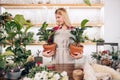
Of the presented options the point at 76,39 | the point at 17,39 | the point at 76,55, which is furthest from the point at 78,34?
the point at 17,39

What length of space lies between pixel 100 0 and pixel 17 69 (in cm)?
392

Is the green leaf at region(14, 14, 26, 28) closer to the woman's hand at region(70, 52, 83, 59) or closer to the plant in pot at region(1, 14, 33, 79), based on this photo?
the plant in pot at region(1, 14, 33, 79)

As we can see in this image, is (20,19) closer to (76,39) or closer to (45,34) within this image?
(45,34)

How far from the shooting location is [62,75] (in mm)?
1544

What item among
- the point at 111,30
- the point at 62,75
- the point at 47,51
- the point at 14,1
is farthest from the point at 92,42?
the point at 62,75

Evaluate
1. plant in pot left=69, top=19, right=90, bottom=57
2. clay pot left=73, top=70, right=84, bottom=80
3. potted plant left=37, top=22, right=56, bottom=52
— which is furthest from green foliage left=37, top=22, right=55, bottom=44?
clay pot left=73, top=70, right=84, bottom=80

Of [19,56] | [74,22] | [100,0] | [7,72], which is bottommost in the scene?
[7,72]

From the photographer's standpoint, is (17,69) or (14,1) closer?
(17,69)

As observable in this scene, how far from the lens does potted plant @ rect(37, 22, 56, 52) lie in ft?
6.29


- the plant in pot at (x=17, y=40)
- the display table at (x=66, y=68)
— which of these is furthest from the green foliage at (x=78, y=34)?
the plant in pot at (x=17, y=40)

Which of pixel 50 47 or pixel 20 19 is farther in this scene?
pixel 50 47

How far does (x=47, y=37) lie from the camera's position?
1953 millimetres

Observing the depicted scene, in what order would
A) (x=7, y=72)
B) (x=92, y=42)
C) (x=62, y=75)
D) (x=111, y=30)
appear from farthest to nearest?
1. (x=111, y=30)
2. (x=92, y=42)
3. (x=7, y=72)
4. (x=62, y=75)

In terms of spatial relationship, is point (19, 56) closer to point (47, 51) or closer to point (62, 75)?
point (47, 51)
